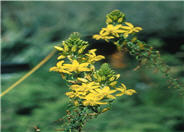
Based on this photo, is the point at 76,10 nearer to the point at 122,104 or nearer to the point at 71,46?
the point at 122,104

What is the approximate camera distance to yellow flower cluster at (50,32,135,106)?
656 millimetres

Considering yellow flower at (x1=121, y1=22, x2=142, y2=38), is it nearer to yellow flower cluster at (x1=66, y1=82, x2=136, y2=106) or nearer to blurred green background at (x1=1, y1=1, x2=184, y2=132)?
yellow flower cluster at (x1=66, y1=82, x2=136, y2=106)

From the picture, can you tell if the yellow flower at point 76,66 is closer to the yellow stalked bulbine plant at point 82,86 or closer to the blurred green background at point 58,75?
the yellow stalked bulbine plant at point 82,86

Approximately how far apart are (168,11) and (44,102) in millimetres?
1525

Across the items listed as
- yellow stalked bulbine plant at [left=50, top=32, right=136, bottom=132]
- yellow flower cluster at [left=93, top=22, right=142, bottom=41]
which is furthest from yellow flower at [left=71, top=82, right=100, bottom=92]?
yellow flower cluster at [left=93, top=22, right=142, bottom=41]

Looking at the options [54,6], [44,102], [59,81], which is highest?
[54,6]

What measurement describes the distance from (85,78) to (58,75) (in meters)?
1.71

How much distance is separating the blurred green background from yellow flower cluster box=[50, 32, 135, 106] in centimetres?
98

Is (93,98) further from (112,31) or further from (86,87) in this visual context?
(112,31)

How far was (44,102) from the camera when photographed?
82.3 inches

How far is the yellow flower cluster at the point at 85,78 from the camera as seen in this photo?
2.15 ft

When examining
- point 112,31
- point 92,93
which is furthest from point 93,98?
point 112,31

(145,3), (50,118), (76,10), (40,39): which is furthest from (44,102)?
(145,3)

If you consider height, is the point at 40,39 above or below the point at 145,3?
below
